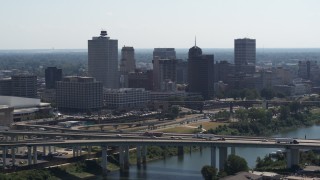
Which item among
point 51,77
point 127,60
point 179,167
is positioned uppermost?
point 127,60

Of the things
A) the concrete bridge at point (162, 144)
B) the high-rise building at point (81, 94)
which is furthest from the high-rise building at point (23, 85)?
the concrete bridge at point (162, 144)

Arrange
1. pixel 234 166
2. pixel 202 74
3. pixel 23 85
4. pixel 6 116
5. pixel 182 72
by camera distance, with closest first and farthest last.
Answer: pixel 234 166 < pixel 6 116 < pixel 23 85 < pixel 202 74 < pixel 182 72

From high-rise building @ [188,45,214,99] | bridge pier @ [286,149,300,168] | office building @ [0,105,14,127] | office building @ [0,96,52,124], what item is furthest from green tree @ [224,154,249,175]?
high-rise building @ [188,45,214,99]

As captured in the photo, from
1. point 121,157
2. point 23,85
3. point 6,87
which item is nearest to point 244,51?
point 23,85

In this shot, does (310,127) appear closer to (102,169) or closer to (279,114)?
(279,114)

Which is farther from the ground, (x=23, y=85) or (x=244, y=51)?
(x=244, y=51)

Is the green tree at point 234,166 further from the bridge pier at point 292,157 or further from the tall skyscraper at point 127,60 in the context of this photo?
the tall skyscraper at point 127,60

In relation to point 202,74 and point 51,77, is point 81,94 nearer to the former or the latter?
point 202,74
